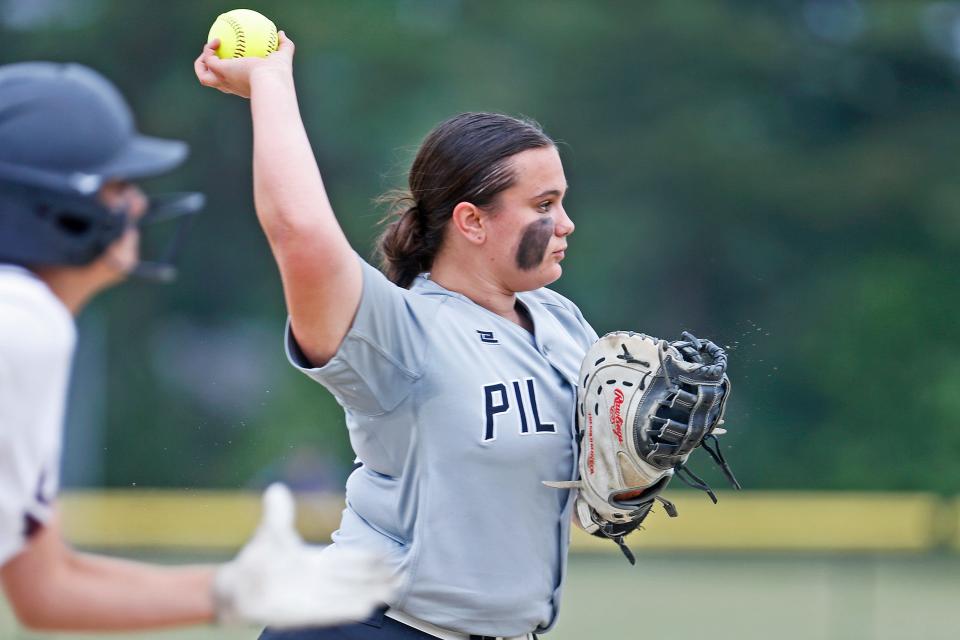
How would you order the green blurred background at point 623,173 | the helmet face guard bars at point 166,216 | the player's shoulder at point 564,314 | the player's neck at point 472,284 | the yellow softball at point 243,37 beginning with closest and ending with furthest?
the helmet face guard bars at point 166,216, the yellow softball at point 243,37, the player's neck at point 472,284, the player's shoulder at point 564,314, the green blurred background at point 623,173

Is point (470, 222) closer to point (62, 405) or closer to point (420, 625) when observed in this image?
point (420, 625)

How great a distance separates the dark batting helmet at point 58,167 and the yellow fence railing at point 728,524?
8.15 metres

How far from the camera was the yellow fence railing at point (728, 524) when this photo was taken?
10.2 meters

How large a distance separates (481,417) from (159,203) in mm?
857

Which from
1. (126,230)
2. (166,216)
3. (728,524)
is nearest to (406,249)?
(166,216)

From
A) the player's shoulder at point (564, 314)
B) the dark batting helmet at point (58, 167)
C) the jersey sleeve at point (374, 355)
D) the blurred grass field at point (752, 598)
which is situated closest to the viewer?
the dark batting helmet at point (58, 167)

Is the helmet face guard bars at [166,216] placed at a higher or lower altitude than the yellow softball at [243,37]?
lower

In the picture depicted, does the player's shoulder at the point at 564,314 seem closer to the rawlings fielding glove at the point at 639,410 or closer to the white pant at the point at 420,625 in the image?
the rawlings fielding glove at the point at 639,410

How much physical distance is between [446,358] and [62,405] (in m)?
1.00

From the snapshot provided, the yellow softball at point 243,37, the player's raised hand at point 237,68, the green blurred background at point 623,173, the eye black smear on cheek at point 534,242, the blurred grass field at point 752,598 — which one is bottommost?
the blurred grass field at point 752,598

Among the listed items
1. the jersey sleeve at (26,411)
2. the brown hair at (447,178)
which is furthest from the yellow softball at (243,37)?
the jersey sleeve at (26,411)

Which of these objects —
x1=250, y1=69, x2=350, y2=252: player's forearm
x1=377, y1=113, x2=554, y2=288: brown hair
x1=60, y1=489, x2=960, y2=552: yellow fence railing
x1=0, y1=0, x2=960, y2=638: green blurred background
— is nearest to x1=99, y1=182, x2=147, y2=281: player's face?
x1=250, y1=69, x2=350, y2=252: player's forearm

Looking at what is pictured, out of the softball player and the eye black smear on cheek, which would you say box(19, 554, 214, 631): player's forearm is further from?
the eye black smear on cheek

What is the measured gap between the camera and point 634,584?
10.4 meters
